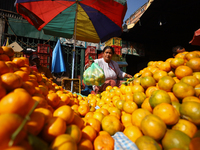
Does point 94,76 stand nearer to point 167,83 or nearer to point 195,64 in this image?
point 167,83

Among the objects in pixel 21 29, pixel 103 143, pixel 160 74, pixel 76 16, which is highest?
pixel 21 29

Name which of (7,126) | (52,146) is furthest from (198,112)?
(7,126)

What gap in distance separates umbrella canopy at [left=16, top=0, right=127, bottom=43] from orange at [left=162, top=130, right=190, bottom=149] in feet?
13.5

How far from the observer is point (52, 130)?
65cm

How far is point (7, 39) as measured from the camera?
21.7 feet

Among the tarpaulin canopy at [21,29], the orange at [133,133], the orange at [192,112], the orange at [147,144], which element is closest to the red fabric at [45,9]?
the tarpaulin canopy at [21,29]

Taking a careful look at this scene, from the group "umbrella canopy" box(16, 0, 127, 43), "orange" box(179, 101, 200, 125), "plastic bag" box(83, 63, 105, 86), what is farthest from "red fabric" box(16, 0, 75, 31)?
"orange" box(179, 101, 200, 125)

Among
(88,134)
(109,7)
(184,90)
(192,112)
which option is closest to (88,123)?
(88,134)

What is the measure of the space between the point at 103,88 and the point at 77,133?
3.04 metres

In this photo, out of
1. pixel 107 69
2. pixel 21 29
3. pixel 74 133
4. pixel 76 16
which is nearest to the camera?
pixel 74 133

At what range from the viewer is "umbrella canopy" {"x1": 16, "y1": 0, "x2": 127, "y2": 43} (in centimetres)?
358

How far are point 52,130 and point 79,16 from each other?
488cm

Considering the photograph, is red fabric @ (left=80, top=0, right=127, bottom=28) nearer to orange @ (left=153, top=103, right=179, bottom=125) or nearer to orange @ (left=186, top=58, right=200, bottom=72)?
orange @ (left=186, top=58, right=200, bottom=72)

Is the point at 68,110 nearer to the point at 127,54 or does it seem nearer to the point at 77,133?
the point at 77,133
